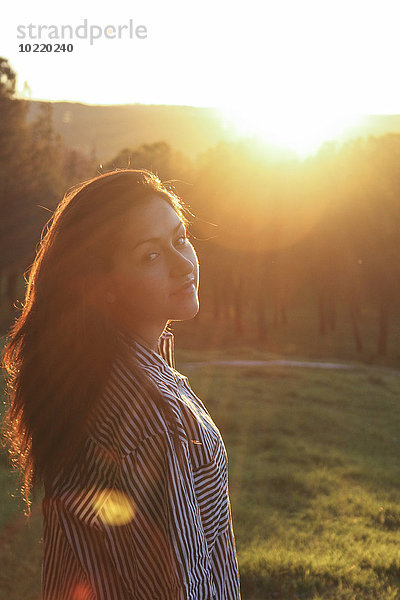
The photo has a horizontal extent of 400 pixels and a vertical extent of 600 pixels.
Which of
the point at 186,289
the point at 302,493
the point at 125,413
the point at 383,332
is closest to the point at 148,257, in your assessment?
the point at 186,289

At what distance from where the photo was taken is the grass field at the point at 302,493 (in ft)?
22.4

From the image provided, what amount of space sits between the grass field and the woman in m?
5.01

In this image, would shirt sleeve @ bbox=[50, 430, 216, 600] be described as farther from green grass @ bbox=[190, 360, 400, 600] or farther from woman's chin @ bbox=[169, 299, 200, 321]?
green grass @ bbox=[190, 360, 400, 600]

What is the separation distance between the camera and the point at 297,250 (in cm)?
3644

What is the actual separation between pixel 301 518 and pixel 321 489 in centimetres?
180

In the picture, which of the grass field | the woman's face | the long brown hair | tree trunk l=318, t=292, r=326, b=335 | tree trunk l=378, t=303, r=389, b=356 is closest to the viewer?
the long brown hair

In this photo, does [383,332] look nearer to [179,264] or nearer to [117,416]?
[179,264]

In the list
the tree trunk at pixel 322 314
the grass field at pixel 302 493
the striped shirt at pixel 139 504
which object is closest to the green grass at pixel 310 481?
the grass field at pixel 302 493

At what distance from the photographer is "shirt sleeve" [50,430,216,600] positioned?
174cm

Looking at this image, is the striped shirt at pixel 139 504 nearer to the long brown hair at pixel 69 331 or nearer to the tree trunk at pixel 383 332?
the long brown hair at pixel 69 331

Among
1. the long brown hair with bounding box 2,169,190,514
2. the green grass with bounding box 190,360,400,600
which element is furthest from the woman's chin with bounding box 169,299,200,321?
the green grass with bounding box 190,360,400,600

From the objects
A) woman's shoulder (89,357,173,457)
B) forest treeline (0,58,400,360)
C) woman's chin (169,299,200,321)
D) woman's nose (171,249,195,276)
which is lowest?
woman's shoulder (89,357,173,457)

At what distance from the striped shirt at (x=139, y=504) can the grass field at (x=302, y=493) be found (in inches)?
196

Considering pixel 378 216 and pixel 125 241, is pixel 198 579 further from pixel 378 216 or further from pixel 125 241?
pixel 378 216
